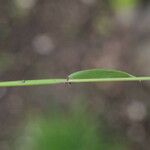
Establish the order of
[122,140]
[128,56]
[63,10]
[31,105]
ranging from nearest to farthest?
1. [122,140]
2. [31,105]
3. [128,56]
4. [63,10]

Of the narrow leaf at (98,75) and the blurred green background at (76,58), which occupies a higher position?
the blurred green background at (76,58)

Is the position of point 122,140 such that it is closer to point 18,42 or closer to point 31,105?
point 31,105

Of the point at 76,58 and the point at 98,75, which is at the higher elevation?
the point at 76,58

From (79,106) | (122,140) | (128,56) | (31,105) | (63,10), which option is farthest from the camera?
(63,10)

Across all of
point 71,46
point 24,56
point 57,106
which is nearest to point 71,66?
point 71,46

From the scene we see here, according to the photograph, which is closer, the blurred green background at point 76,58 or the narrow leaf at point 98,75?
the narrow leaf at point 98,75

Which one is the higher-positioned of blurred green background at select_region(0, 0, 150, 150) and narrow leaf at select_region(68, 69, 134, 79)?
blurred green background at select_region(0, 0, 150, 150)

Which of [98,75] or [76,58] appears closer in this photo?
[98,75]

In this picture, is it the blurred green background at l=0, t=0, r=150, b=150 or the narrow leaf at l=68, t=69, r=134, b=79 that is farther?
the blurred green background at l=0, t=0, r=150, b=150
